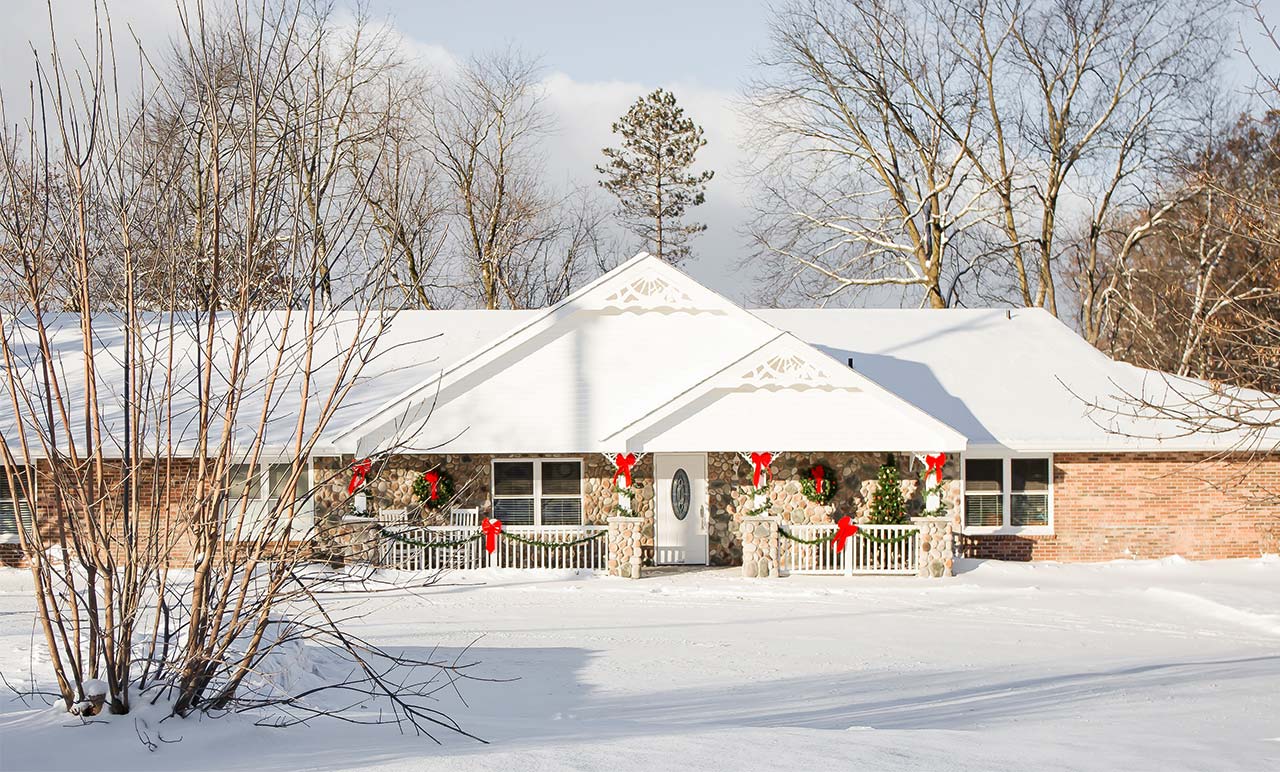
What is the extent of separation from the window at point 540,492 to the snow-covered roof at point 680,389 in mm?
1183

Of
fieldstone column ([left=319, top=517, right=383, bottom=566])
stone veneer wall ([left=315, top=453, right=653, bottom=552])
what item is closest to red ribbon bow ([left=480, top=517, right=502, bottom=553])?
stone veneer wall ([left=315, top=453, right=653, bottom=552])

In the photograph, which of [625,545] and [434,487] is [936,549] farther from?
[434,487]

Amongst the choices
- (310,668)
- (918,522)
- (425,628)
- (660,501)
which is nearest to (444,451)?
(660,501)

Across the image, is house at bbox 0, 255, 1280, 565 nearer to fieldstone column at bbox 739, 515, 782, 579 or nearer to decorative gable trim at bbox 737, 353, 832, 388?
decorative gable trim at bbox 737, 353, 832, 388

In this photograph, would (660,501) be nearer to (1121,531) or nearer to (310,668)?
(1121,531)

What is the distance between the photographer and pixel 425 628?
14461 mm

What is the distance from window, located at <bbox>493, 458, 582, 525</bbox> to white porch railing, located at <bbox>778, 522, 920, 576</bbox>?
395cm

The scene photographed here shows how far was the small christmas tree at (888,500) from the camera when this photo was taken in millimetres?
21328

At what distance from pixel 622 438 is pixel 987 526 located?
7.14m

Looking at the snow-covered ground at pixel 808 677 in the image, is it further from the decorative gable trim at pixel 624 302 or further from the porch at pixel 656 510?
the decorative gable trim at pixel 624 302

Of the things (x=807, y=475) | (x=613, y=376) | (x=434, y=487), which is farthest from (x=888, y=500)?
(x=434, y=487)

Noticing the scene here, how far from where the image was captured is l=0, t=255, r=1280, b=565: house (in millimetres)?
20766

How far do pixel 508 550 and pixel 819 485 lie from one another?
5.61 meters

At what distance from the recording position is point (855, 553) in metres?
21.0
